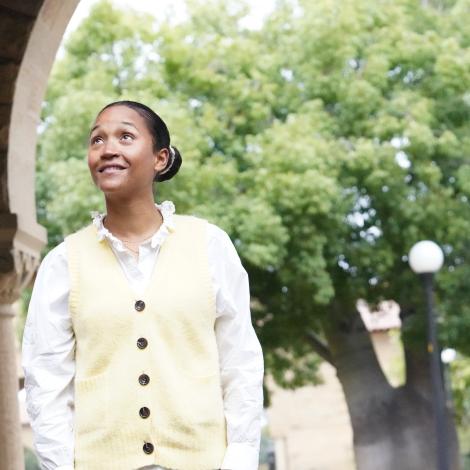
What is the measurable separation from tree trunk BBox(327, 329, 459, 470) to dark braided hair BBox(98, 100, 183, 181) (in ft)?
63.5

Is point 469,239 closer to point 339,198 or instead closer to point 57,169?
point 339,198

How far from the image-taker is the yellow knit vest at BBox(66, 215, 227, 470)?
2438mm

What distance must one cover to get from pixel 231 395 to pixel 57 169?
16744 mm

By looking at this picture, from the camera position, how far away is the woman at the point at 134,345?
244cm

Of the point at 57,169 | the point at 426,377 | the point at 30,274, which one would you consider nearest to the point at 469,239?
the point at 426,377

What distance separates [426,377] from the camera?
→ 21.9 metres

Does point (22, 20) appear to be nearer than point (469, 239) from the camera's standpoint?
Yes

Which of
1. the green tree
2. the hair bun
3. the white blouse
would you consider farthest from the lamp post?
the white blouse

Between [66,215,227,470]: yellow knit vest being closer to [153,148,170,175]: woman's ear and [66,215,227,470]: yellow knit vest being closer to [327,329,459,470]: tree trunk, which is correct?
[153,148,170,175]: woman's ear

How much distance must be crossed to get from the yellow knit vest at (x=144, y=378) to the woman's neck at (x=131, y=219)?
0.11m

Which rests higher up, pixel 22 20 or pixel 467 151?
pixel 467 151

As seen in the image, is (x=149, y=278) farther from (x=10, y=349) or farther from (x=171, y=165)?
(x=10, y=349)

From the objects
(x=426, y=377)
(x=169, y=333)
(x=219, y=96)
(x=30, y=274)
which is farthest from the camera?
(x=426, y=377)

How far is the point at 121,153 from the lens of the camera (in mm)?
2527
